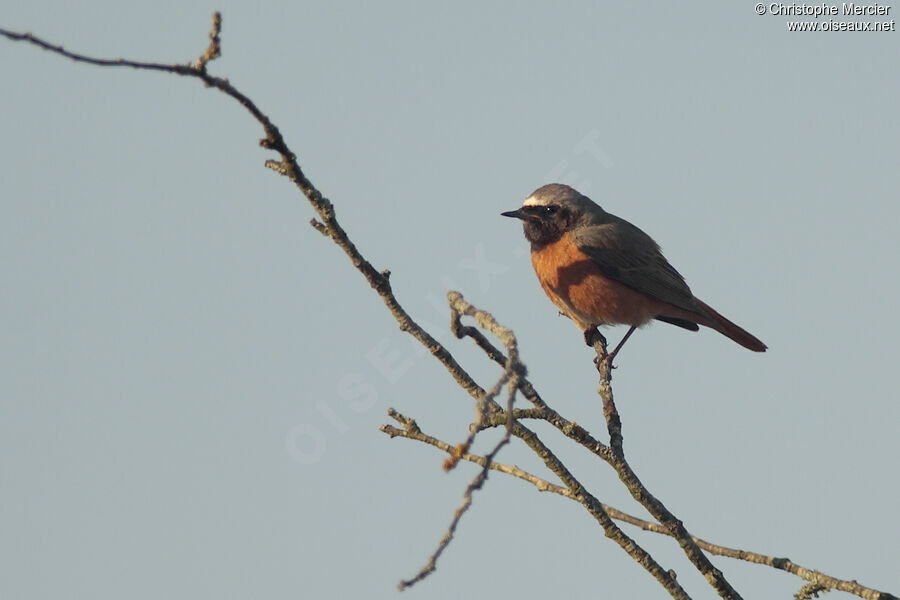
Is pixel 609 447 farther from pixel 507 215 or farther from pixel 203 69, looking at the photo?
pixel 507 215

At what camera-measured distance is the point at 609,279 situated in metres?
8.95

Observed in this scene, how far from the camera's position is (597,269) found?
9.00 meters

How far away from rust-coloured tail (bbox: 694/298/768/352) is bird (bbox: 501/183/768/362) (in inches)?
0.5

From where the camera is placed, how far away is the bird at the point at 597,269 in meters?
8.85

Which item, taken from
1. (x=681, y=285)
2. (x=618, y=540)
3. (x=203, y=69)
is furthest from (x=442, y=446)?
(x=681, y=285)

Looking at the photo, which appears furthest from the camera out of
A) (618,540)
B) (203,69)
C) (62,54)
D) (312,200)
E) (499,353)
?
(499,353)

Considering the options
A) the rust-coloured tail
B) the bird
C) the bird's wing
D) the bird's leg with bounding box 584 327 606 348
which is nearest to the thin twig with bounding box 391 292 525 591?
the bird's leg with bounding box 584 327 606 348

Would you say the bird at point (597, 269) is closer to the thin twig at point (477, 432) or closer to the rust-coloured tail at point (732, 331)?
the rust-coloured tail at point (732, 331)

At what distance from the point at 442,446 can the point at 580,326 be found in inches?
203

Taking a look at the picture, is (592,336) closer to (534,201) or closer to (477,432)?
(534,201)

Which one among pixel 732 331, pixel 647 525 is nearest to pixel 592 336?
pixel 732 331

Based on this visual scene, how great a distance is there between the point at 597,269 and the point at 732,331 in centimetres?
180

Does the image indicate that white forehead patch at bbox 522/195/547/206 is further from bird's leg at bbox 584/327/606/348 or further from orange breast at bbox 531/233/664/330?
bird's leg at bbox 584/327/606/348

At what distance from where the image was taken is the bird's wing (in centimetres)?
911
